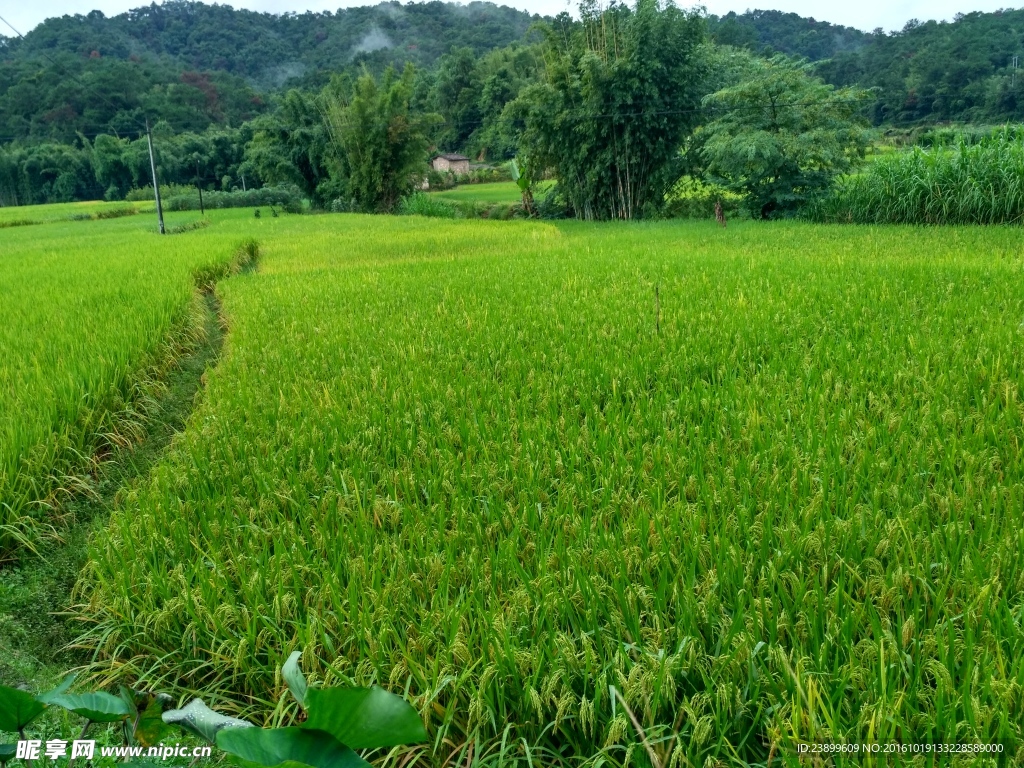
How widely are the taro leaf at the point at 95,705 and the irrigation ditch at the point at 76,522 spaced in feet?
5.05

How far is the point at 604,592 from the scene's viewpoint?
5.63 feet

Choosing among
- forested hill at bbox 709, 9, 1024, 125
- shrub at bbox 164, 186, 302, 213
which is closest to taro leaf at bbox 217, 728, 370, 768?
forested hill at bbox 709, 9, 1024, 125

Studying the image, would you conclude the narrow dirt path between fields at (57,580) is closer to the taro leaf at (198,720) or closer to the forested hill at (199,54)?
the taro leaf at (198,720)

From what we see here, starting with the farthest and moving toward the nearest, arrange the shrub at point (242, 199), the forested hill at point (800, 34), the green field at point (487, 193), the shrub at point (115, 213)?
the forested hill at point (800, 34) < the shrub at point (242, 199) < the shrub at point (115, 213) < the green field at point (487, 193)

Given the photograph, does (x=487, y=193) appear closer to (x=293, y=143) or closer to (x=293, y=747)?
(x=293, y=143)

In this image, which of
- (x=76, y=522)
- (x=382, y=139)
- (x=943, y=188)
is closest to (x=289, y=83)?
(x=382, y=139)

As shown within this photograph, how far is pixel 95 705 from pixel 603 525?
5.08ft

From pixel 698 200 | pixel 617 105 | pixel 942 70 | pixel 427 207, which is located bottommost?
pixel 698 200

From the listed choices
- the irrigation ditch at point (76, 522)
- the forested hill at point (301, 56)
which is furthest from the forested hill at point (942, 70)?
the irrigation ditch at point (76, 522)

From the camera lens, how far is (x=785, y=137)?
12.2m

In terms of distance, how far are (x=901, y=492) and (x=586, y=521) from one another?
918 millimetres

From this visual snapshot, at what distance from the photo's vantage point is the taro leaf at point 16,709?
47 centimetres

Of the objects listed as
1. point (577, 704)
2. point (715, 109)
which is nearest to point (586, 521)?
point (577, 704)

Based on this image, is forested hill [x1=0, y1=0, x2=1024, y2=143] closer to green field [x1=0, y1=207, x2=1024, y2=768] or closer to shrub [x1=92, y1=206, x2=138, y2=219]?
shrub [x1=92, y1=206, x2=138, y2=219]
